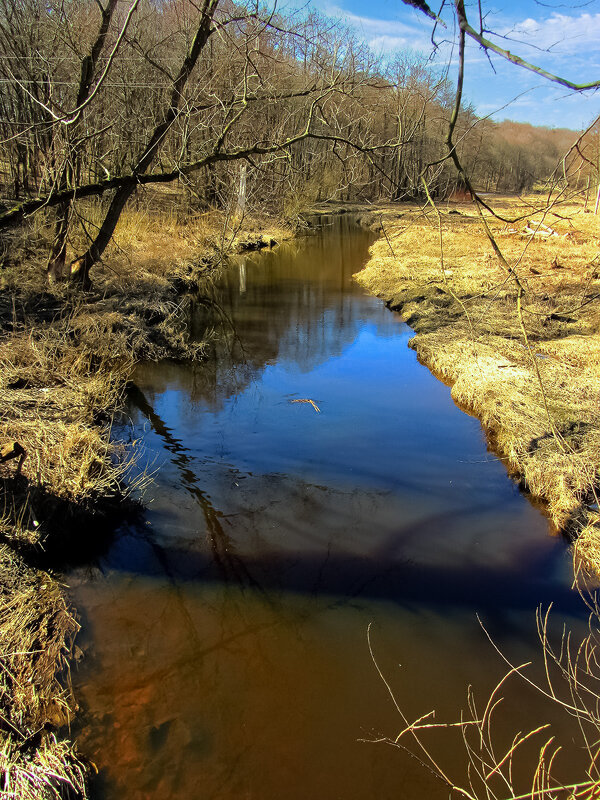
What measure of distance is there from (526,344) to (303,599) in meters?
3.17

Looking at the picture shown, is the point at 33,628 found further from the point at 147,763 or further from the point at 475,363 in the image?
the point at 475,363

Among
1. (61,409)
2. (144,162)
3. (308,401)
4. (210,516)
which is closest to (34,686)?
(210,516)

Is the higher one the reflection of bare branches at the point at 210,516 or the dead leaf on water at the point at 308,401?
the dead leaf on water at the point at 308,401

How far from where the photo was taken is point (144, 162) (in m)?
8.00

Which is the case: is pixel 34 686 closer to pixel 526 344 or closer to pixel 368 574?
pixel 368 574

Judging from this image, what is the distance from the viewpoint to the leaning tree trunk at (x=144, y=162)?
6.90 m

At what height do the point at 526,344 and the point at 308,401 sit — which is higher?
the point at 526,344

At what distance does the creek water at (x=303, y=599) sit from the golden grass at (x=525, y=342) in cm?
42

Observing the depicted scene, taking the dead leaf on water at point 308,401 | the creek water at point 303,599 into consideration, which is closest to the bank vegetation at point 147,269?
the creek water at point 303,599

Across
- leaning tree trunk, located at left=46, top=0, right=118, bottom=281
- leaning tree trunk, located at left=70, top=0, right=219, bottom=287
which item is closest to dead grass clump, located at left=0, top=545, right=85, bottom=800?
leaning tree trunk, located at left=70, top=0, right=219, bottom=287

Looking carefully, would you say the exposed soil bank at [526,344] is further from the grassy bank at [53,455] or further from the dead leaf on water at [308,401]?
the grassy bank at [53,455]

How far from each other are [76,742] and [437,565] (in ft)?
10.0

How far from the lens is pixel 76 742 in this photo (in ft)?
10.5

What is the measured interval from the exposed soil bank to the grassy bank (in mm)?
3227
